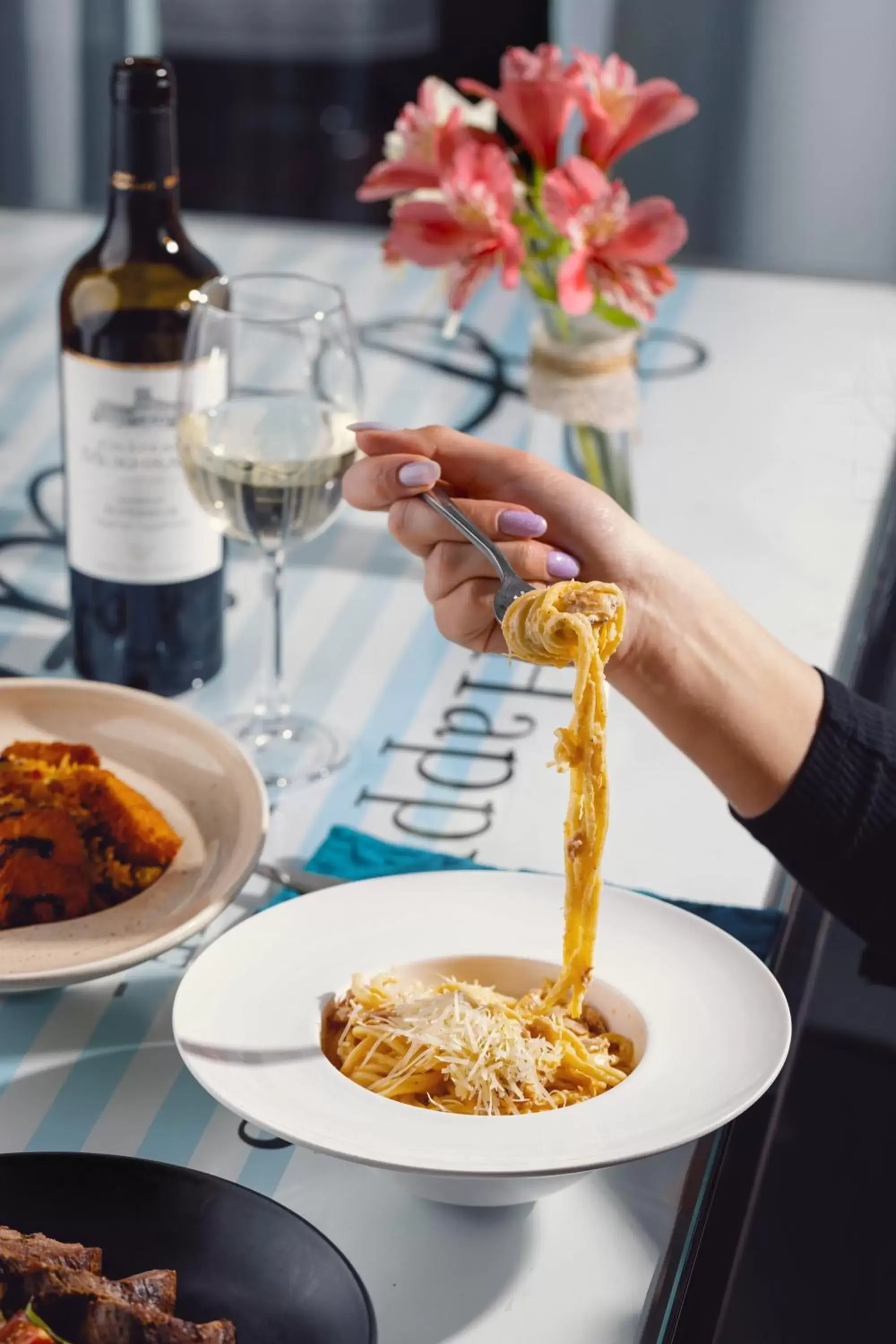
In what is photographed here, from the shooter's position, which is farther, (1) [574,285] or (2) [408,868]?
(1) [574,285]

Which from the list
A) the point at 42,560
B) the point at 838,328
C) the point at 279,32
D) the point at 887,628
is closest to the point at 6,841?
the point at 42,560

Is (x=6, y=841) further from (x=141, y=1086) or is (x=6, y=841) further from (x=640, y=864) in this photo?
(x=640, y=864)

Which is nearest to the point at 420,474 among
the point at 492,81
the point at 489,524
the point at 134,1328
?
the point at 489,524

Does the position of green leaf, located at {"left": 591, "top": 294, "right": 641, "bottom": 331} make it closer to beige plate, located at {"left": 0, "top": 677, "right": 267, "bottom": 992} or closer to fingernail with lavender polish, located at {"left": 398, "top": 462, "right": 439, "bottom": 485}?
fingernail with lavender polish, located at {"left": 398, "top": 462, "right": 439, "bottom": 485}

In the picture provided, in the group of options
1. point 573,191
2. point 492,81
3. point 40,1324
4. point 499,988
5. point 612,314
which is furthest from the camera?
point 492,81

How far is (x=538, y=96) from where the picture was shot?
127 cm

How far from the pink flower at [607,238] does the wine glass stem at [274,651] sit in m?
0.31

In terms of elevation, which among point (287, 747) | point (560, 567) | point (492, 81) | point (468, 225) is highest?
point (468, 225)

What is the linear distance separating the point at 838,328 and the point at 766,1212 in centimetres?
117

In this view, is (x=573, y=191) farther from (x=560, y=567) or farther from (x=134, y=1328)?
(x=134, y=1328)

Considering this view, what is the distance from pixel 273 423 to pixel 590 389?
363 millimetres

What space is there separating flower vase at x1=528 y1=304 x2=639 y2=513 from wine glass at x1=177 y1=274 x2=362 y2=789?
0.91 feet

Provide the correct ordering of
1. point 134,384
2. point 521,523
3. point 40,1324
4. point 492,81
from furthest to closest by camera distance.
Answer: point 492,81 < point 134,384 < point 521,523 < point 40,1324

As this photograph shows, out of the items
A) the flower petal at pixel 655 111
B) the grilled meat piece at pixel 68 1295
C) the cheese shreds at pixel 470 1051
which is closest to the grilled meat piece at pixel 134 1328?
the grilled meat piece at pixel 68 1295
